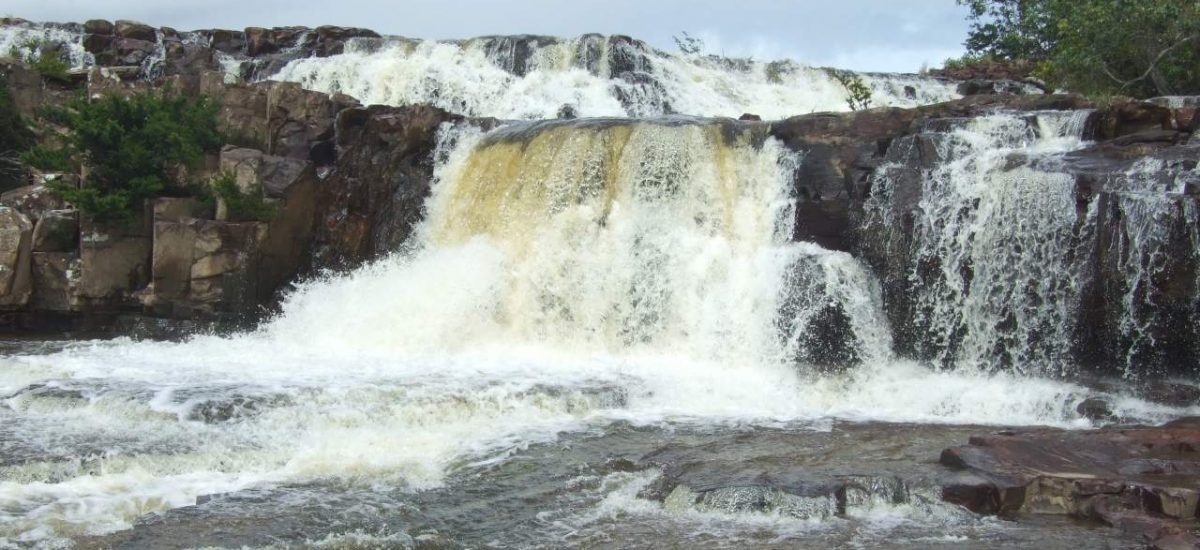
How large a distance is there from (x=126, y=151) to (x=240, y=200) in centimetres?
199

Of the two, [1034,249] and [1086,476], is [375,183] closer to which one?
[1034,249]

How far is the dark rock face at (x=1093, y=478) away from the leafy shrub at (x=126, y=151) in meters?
12.7

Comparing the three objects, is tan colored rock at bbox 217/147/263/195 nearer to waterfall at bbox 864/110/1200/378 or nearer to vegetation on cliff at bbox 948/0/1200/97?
waterfall at bbox 864/110/1200/378

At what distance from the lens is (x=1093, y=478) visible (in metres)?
7.42

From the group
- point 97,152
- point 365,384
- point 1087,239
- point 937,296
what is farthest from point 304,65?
point 1087,239

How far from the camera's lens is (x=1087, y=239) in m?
11.9

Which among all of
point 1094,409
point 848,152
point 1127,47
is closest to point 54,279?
point 848,152

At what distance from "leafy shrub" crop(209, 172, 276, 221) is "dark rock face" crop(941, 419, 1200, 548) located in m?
11.4

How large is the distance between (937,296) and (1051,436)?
4.32 m

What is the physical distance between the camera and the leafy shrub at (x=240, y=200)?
1562 cm

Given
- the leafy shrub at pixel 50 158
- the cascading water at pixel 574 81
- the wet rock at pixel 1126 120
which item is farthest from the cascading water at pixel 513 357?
the cascading water at pixel 574 81

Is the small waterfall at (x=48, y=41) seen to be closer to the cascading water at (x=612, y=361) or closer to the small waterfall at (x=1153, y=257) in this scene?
the cascading water at (x=612, y=361)

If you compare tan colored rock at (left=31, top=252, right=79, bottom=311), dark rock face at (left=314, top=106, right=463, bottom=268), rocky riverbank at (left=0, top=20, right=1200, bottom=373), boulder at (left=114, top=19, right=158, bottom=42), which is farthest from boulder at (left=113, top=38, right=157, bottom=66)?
tan colored rock at (left=31, top=252, right=79, bottom=311)

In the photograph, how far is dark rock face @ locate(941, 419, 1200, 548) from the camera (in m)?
6.97
